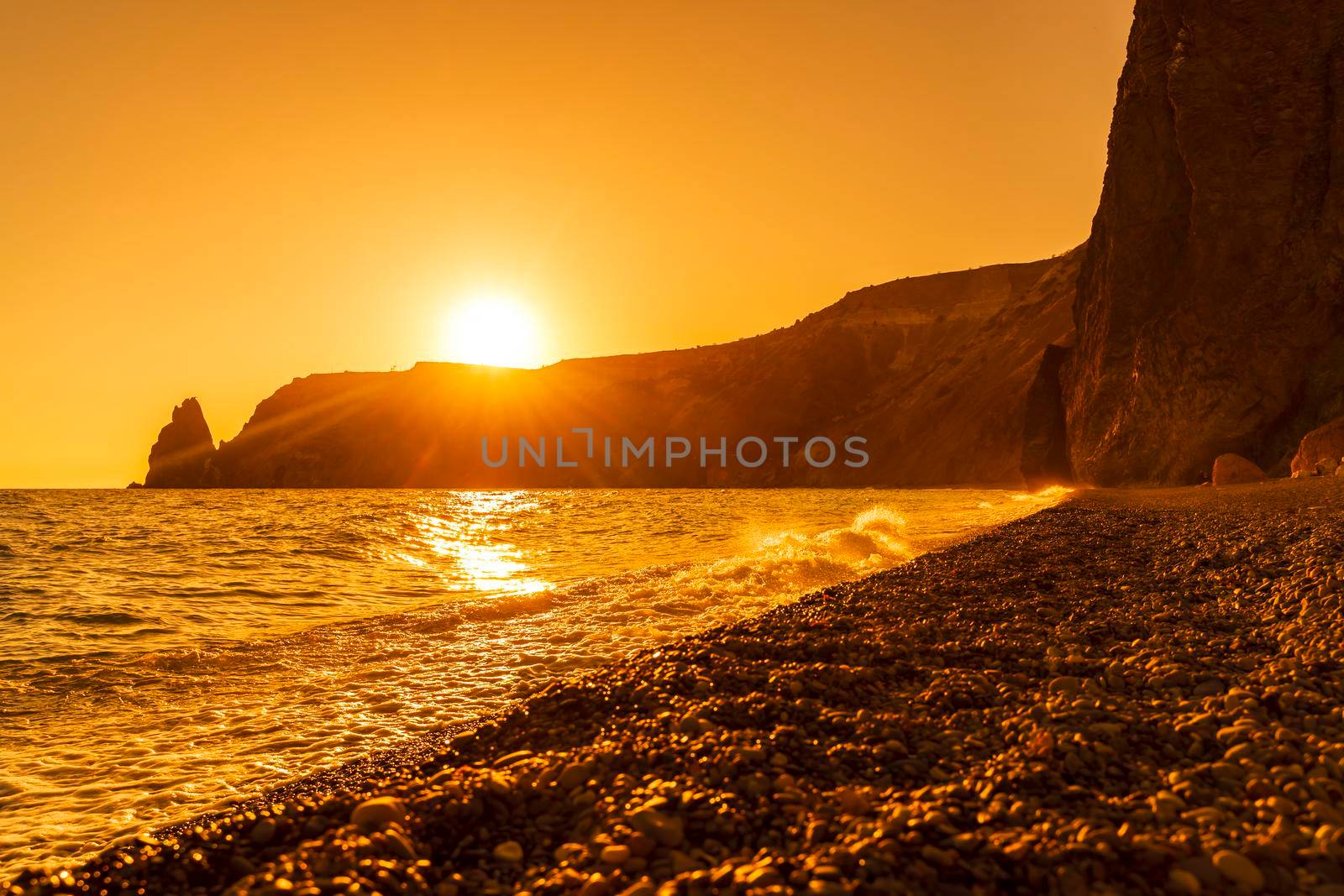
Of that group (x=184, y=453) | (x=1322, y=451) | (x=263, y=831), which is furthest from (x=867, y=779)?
(x=184, y=453)

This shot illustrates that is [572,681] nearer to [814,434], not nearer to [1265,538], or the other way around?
[1265,538]

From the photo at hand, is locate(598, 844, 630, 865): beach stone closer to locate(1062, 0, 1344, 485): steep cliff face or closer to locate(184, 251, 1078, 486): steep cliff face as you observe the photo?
locate(1062, 0, 1344, 485): steep cliff face

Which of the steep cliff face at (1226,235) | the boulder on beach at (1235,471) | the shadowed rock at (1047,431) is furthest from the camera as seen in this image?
the shadowed rock at (1047,431)

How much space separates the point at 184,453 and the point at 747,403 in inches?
5151

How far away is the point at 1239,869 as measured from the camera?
3.18m

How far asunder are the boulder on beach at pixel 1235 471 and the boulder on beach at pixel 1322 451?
2.42 metres

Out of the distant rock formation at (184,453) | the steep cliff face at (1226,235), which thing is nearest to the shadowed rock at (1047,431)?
the steep cliff face at (1226,235)

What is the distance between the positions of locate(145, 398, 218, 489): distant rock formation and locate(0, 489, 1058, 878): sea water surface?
162m

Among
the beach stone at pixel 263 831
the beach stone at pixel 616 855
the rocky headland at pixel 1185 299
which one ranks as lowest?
the beach stone at pixel 263 831

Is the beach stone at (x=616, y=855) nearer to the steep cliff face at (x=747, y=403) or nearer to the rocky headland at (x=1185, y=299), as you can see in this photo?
the rocky headland at (x=1185, y=299)

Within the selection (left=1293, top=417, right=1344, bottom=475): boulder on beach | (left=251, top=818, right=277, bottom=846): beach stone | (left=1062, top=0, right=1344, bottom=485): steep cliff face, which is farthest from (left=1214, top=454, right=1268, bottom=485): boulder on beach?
(left=251, top=818, right=277, bottom=846): beach stone

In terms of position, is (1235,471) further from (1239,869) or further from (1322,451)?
(1239,869)

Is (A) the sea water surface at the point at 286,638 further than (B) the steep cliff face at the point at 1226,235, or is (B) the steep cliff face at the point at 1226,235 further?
(B) the steep cliff face at the point at 1226,235

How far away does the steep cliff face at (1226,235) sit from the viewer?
119ft
